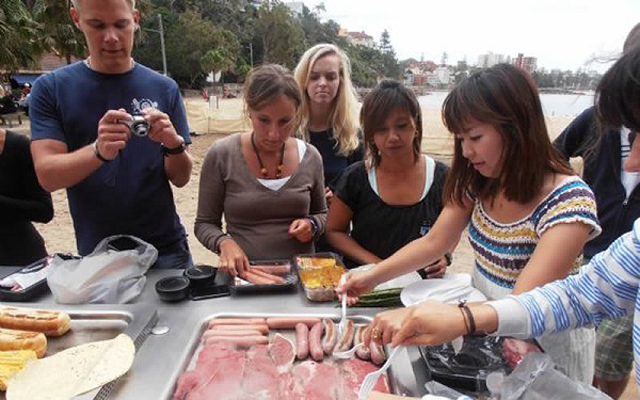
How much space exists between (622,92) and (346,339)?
3.66ft

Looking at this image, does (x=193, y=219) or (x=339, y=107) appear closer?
(x=339, y=107)

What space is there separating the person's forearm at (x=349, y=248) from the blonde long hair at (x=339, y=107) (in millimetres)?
788

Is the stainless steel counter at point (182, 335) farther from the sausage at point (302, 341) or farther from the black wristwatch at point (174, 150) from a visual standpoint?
the black wristwatch at point (174, 150)

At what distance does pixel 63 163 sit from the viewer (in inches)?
74.5

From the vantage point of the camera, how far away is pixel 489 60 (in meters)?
1.83

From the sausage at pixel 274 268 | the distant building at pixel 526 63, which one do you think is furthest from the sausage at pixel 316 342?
the distant building at pixel 526 63

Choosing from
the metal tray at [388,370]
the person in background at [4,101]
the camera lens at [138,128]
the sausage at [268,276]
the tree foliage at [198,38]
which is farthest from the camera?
the tree foliage at [198,38]

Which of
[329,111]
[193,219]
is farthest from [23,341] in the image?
[193,219]

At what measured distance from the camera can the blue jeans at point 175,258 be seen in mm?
2230

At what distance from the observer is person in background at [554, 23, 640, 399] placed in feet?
7.65

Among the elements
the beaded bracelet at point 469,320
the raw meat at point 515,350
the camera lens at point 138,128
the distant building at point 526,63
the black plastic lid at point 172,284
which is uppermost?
the distant building at point 526,63

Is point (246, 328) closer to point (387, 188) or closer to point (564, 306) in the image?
point (564, 306)

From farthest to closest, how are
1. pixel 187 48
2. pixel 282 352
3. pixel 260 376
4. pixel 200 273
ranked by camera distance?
pixel 187 48 < pixel 200 273 < pixel 282 352 < pixel 260 376

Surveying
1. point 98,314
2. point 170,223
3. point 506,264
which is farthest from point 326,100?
point 98,314
